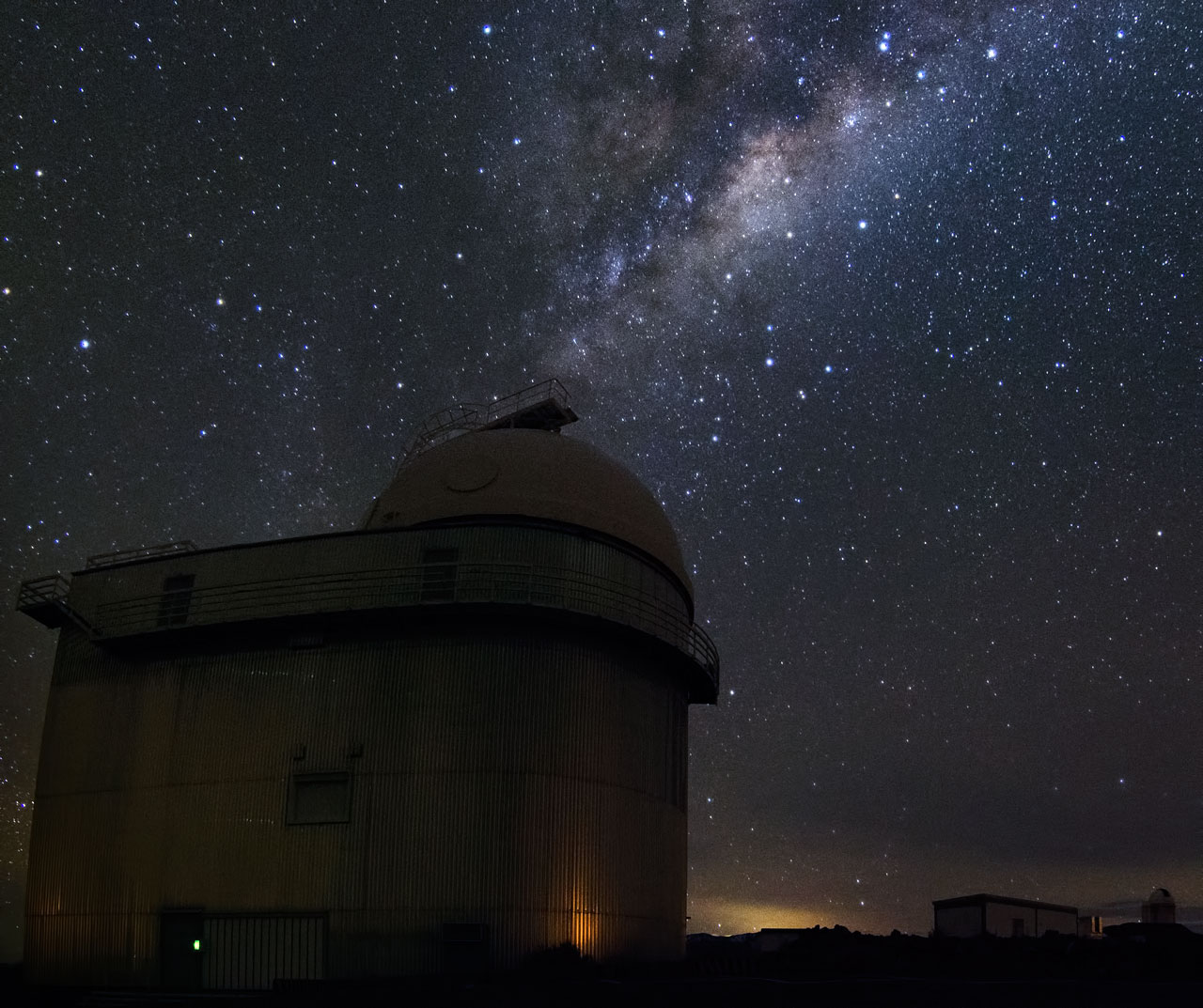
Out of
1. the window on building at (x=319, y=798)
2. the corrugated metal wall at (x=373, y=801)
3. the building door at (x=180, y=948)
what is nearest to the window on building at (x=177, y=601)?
the corrugated metal wall at (x=373, y=801)

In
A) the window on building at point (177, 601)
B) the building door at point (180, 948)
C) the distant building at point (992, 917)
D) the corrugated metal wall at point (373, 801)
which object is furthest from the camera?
the distant building at point (992, 917)

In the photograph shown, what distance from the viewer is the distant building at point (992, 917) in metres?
37.4

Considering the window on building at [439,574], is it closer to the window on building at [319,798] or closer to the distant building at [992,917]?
the window on building at [319,798]

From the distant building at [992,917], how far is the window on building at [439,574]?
78.0ft

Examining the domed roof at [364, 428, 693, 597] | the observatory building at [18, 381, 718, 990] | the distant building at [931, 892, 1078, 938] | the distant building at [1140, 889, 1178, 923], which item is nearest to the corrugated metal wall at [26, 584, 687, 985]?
A: the observatory building at [18, 381, 718, 990]

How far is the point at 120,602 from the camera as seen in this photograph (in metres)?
25.1

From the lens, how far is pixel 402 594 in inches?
911

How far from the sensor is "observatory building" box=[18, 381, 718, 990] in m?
21.3

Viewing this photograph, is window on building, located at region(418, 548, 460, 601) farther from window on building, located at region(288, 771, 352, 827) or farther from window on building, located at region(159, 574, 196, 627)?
window on building, located at region(159, 574, 196, 627)

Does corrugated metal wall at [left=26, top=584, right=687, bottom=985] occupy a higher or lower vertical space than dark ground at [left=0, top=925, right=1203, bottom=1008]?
higher

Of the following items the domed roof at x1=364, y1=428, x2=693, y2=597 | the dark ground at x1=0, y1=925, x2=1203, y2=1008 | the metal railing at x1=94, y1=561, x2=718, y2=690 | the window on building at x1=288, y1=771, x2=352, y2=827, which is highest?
the domed roof at x1=364, y1=428, x2=693, y2=597

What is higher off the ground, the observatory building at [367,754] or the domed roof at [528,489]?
the domed roof at [528,489]

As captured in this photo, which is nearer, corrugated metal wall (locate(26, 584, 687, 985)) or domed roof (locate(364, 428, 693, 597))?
corrugated metal wall (locate(26, 584, 687, 985))

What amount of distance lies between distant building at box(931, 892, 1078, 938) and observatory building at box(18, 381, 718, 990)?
664 inches
